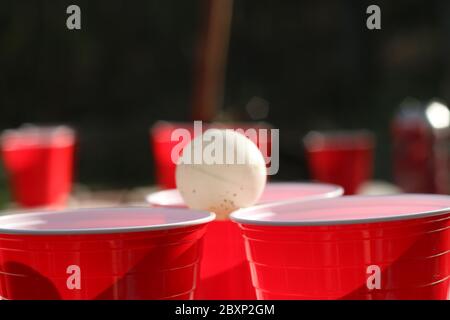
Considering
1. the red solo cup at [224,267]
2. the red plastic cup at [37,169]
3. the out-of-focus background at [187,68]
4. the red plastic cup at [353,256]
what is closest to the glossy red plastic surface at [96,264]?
the red plastic cup at [353,256]

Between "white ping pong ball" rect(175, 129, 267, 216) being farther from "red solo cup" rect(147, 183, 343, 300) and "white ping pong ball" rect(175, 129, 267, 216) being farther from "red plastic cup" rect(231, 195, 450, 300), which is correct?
"red plastic cup" rect(231, 195, 450, 300)

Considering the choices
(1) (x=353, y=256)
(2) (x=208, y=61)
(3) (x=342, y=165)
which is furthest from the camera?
(2) (x=208, y=61)

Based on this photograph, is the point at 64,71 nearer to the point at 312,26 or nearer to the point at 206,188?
the point at 312,26

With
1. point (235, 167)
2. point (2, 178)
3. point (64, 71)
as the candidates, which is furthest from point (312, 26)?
point (235, 167)

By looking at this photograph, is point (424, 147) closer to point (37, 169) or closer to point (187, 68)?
point (37, 169)

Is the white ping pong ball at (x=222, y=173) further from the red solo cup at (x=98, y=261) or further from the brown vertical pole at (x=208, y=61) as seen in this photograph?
the brown vertical pole at (x=208, y=61)

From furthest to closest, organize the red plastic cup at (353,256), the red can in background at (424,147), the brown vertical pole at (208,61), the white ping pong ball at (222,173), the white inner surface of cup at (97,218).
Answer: the brown vertical pole at (208,61)
the red can in background at (424,147)
the white ping pong ball at (222,173)
the white inner surface of cup at (97,218)
the red plastic cup at (353,256)

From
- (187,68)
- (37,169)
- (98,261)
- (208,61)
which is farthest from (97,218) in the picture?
(187,68)
